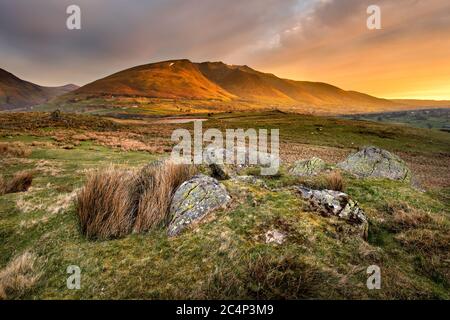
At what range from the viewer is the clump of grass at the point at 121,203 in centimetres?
536

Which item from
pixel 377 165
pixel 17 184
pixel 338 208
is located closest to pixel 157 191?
pixel 338 208

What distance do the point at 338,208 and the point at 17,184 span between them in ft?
38.8

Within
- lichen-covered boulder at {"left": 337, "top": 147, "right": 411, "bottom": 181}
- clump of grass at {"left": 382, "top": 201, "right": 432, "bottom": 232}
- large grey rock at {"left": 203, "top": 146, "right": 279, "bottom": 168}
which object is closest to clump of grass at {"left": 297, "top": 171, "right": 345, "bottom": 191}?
clump of grass at {"left": 382, "top": 201, "right": 432, "bottom": 232}

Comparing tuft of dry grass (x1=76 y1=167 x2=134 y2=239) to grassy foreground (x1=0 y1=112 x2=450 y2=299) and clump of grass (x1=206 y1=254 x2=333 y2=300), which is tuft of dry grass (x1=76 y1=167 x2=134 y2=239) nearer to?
grassy foreground (x1=0 y1=112 x2=450 y2=299)

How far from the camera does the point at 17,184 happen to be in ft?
34.7

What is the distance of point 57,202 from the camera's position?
6941 mm

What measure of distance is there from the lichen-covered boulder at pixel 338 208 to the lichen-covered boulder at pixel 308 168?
411cm

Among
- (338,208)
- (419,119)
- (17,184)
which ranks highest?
(419,119)

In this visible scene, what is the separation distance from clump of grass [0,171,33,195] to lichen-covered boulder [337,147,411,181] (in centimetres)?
1397

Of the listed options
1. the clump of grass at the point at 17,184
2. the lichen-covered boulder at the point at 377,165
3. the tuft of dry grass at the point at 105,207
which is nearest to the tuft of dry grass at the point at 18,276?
the tuft of dry grass at the point at 105,207

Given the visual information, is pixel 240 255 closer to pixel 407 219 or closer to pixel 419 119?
pixel 407 219

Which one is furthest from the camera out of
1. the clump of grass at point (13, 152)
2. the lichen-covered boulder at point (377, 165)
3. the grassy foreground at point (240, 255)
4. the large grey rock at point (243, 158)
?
the clump of grass at point (13, 152)

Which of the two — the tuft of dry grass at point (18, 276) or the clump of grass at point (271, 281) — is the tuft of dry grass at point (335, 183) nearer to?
the clump of grass at point (271, 281)
